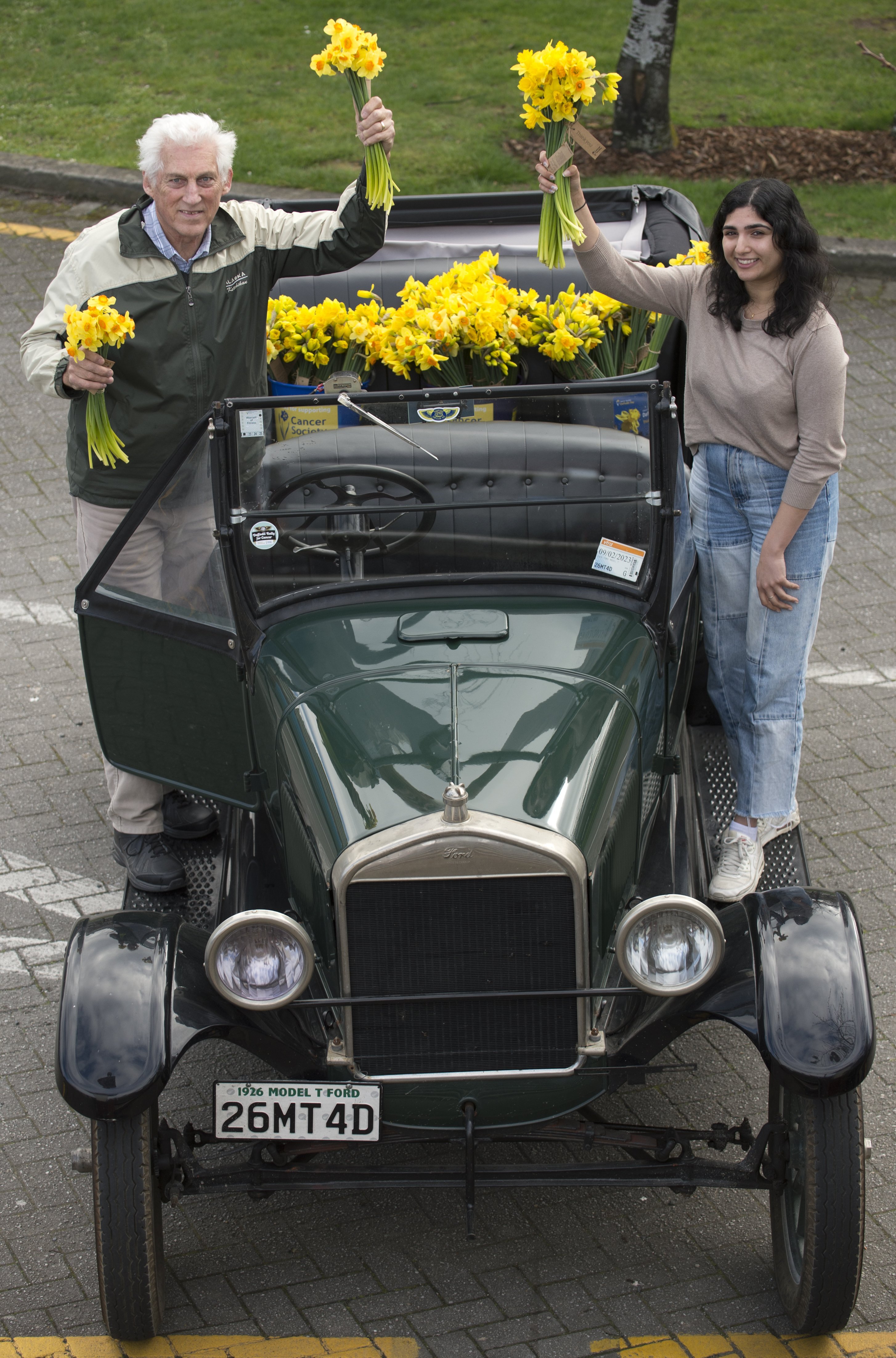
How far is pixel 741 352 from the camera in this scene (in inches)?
160

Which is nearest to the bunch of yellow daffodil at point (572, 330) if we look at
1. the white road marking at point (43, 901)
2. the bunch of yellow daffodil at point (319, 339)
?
the bunch of yellow daffodil at point (319, 339)

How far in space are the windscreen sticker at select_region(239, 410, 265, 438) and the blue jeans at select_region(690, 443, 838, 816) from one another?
1283 millimetres

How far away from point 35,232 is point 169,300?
5.71 metres

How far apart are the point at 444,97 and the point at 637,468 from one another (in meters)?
8.29

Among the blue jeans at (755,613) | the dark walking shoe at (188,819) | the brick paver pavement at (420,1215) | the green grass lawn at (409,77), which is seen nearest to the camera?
the brick paver pavement at (420,1215)

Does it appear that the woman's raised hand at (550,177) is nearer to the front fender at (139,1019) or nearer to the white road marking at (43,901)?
the front fender at (139,1019)

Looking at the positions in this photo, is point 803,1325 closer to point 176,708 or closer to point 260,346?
point 176,708

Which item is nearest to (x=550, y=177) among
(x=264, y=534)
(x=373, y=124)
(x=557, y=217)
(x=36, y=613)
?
(x=557, y=217)

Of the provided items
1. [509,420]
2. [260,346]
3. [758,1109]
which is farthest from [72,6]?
[758,1109]

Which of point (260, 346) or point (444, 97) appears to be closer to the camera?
point (260, 346)

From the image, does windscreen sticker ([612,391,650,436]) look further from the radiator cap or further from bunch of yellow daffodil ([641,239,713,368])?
bunch of yellow daffodil ([641,239,713,368])

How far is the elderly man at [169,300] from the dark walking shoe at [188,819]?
0.17 metres

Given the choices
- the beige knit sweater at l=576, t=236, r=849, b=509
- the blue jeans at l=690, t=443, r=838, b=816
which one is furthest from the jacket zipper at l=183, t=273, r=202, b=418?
the blue jeans at l=690, t=443, r=838, b=816

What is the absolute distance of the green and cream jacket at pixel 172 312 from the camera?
4.28 metres
